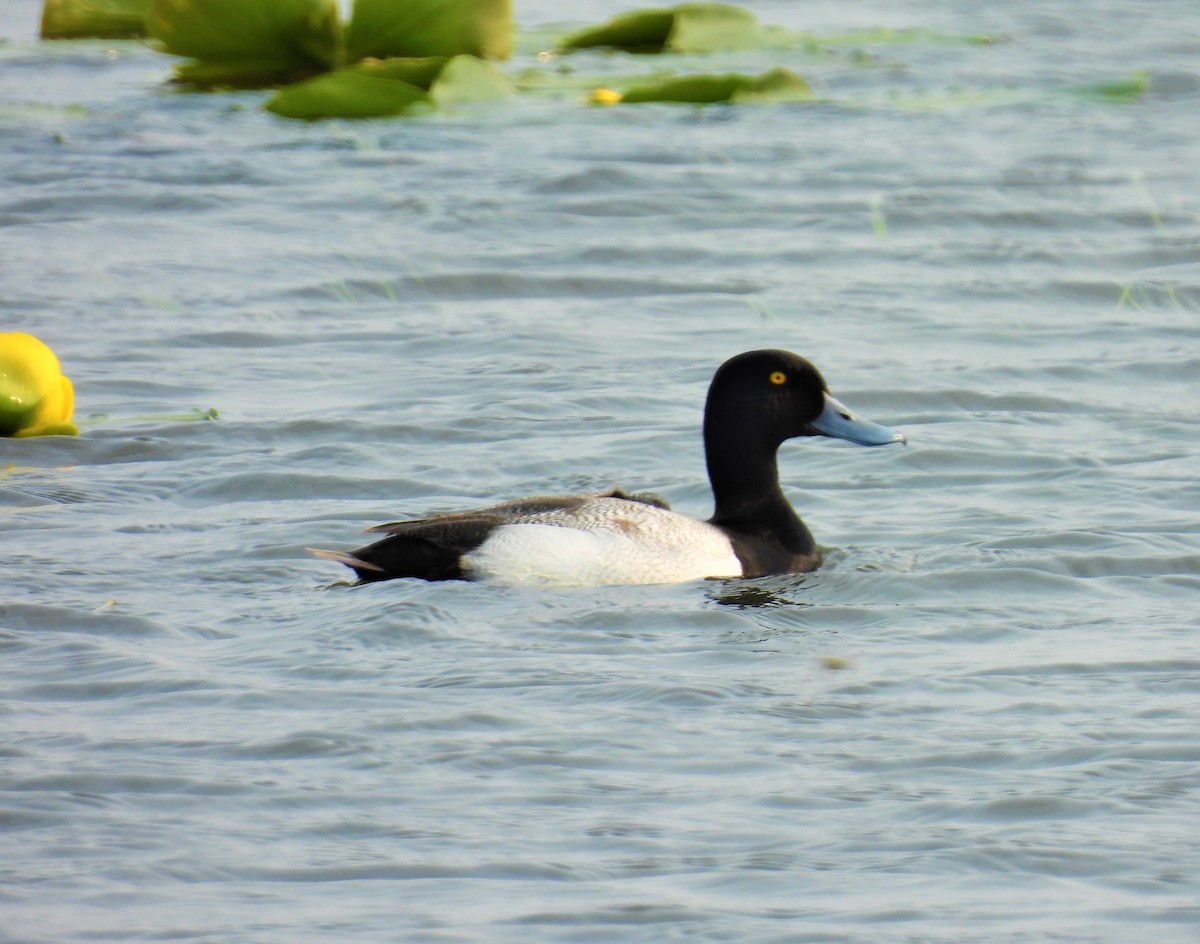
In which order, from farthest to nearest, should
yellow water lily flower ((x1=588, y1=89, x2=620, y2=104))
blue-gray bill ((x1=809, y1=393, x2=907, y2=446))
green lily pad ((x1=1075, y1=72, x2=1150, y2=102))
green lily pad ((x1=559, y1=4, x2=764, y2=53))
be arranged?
green lily pad ((x1=559, y1=4, x2=764, y2=53))
yellow water lily flower ((x1=588, y1=89, x2=620, y2=104))
green lily pad ((x1=1075, y1=72, x2=1150, y2=102))
blue-gray bill ((x1=809, y1=393, x2=907, y2=446))

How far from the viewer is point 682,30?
55.8 ft

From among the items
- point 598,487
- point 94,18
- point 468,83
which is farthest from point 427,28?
point 598,487

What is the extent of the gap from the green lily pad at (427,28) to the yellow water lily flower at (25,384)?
615 cm

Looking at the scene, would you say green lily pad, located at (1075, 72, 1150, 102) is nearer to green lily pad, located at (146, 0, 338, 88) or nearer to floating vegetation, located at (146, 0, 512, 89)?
floating vegetation, located at (146, 0, 512, 89)

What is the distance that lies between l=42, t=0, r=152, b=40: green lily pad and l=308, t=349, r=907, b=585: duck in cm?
1040

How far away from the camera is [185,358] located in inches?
424

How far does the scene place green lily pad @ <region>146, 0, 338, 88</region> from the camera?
14.5 metres

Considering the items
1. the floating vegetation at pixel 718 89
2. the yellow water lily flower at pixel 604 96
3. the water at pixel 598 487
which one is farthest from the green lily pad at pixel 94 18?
the floating vegetation at pixel 718 89

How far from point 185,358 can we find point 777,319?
2.86 metres

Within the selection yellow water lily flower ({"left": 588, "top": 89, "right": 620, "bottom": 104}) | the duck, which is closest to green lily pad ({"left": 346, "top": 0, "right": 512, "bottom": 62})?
yellow water lily flower ({"left": 588, "top": 89, "right": 620, "bottom": 104})

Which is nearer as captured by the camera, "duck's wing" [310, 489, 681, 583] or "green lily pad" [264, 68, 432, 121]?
"duck's wing" [310, 489, 681, 583]

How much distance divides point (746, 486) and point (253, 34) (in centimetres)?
806

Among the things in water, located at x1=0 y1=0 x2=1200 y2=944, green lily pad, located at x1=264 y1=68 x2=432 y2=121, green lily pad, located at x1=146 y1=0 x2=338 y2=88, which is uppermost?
green lily pad, located at x1=146 y1=0 x2=338 y2=88

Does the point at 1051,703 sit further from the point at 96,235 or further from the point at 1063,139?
the point at 1063,139
